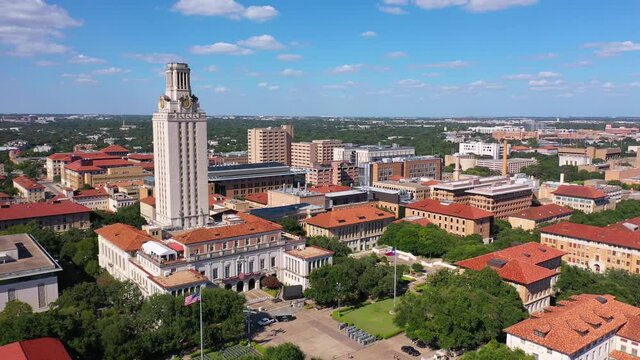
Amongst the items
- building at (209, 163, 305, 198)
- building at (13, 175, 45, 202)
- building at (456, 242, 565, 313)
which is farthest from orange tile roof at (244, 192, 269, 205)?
building at (456, 242, 565, 313)

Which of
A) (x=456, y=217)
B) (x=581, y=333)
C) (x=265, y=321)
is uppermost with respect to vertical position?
(x=456, y=217)

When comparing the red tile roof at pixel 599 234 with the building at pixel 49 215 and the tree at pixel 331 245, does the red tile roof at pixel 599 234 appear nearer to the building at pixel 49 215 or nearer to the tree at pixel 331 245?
the tree at pixel 331 245

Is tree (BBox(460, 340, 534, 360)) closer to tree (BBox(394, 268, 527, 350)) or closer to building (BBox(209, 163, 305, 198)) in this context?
tree (BBox(394, 268, 527, 350))

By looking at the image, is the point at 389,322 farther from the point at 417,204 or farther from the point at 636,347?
the point at 417,204

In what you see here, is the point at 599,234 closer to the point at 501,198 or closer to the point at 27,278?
the point at 501,198

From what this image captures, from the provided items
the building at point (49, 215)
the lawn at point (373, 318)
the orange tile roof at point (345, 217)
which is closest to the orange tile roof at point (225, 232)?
the orange tile roof at point (345, 217)

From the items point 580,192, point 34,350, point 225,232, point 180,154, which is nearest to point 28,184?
point 180,154

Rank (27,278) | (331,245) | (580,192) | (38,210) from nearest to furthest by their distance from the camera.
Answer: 1. (27,278)
2. (331,245)
3. (38,210)
4. (580,192)
